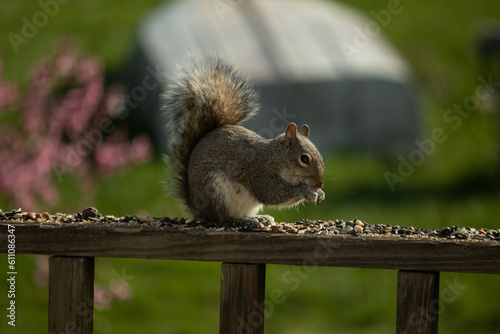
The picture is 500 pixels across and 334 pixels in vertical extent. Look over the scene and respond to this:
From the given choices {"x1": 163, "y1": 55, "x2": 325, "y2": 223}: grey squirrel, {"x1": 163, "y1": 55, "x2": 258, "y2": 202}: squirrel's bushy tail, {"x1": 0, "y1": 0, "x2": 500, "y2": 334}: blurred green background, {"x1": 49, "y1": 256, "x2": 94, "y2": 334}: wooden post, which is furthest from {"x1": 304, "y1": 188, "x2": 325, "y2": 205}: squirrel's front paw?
{"x1": 0, "y1": 0, "x2": 500, "y2": 334}: blurred green background

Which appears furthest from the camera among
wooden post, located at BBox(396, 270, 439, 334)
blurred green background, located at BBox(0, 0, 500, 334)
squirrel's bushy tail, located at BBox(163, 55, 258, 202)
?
blurred green background, located at BBox(0, 0, 500, 334)

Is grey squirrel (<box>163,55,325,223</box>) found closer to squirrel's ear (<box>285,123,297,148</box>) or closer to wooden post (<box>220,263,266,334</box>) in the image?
squirrel's ear (<box>285,123,297,148</box>)

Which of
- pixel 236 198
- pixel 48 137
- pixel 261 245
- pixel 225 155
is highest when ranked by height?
pixel 48 137

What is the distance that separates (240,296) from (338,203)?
3.17 meters

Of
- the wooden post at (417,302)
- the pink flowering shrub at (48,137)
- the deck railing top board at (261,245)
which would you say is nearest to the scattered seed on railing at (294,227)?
the deck railing top board at (261,245)

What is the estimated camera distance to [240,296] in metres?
1.63

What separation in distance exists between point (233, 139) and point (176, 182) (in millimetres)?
220

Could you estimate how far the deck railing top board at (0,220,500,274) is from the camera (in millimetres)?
1561

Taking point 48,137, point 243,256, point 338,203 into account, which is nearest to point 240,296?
→ point 243,256

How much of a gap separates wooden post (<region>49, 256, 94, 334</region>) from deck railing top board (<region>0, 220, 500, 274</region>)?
0.03 m

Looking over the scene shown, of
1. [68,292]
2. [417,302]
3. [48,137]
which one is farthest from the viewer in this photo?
[48,137]

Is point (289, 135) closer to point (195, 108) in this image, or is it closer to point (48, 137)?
point (195, 108)

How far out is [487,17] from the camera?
7.52 metres

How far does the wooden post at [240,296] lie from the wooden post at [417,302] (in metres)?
0.31
